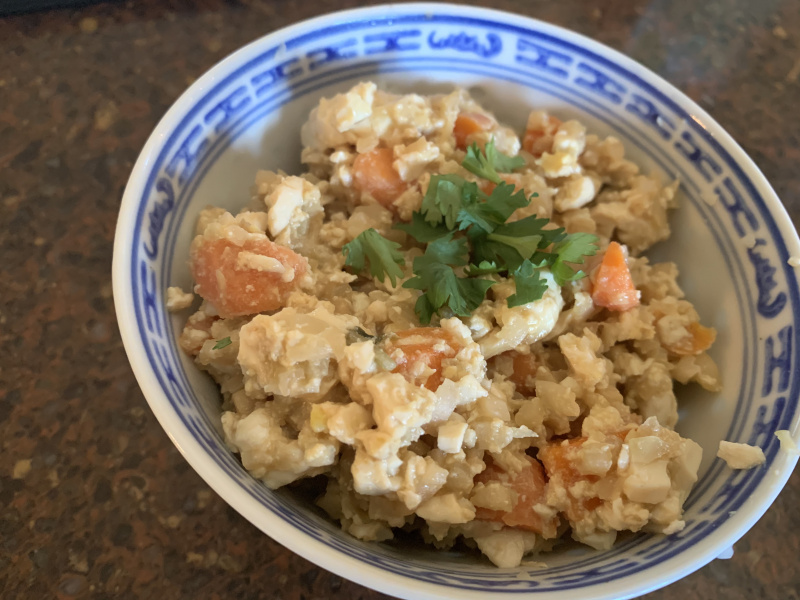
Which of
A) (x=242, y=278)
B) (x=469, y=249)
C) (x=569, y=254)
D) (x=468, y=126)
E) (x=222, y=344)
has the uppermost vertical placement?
(x=468, y=126)

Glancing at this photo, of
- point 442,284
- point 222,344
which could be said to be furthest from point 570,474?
point 222,344

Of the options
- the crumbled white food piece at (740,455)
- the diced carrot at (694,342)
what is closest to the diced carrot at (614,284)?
the diced carrot at (694,342)

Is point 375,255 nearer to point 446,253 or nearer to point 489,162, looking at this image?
point 446,253

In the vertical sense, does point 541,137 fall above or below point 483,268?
above

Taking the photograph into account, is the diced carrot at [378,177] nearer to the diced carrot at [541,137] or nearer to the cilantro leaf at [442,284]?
the cilantro leaf at [442,284]

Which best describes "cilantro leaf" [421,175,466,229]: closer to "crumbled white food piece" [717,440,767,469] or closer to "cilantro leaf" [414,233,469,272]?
"cilantro leaf" [414,233,469,272]

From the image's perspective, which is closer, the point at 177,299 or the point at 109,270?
the point at 177,299

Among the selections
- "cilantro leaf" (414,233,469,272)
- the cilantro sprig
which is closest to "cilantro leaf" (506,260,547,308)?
the cilantro sprig

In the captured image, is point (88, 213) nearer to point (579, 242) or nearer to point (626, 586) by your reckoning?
point (579, 242)
